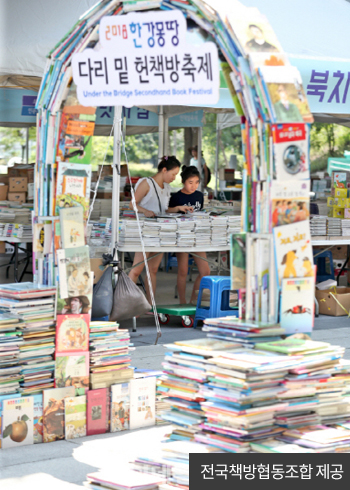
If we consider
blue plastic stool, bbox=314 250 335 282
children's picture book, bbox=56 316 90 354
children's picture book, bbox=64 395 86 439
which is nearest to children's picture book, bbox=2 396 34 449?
children's picture book, bbox=64 395 86 439

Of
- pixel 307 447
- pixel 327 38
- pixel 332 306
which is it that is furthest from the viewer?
pixel 332 306

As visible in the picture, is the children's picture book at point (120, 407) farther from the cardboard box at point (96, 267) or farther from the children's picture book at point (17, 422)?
the cardboard box at point (96, 267)

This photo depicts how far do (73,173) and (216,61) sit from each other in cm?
144

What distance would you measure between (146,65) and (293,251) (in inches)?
46.1

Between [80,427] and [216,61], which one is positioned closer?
[216,61]

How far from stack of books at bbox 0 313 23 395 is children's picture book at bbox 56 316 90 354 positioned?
0.82 feet

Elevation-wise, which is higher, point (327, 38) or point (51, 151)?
point (327, 38)

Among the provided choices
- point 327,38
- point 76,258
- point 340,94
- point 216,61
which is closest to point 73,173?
point 76,258

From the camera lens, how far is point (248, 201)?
3615 mm

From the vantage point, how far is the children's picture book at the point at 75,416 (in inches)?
185

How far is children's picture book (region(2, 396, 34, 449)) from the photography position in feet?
14.8

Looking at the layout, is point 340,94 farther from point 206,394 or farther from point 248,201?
point 206,394

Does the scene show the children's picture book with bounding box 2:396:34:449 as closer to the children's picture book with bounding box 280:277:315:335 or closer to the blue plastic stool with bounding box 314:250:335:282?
the children's picture book with bounding box 280:277:315:335

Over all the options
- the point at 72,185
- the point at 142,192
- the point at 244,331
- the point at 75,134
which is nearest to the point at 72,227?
the point at 72,185
